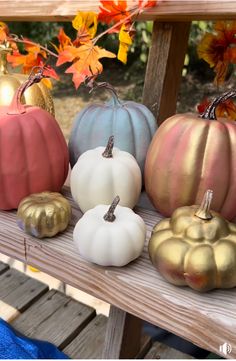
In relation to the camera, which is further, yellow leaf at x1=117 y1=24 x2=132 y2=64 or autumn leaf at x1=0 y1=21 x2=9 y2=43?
autumn leaf at x1=0 y1=21 x2=9 y2=43

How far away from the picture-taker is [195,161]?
567 mm

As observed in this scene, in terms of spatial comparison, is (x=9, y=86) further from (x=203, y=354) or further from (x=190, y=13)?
(x=203, y=354)

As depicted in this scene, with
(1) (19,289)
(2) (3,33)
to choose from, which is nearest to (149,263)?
(2) (3,33)

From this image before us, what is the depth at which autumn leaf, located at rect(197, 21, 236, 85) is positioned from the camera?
2.54 feet

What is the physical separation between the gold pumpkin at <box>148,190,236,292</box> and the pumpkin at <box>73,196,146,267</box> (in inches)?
1.2

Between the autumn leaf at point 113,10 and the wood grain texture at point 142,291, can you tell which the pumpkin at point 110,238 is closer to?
the wood grain texture at point 142,291

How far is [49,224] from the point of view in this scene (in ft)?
1.87

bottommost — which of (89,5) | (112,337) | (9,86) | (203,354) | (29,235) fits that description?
(203,354)

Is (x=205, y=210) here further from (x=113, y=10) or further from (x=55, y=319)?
(x=55, y=319)

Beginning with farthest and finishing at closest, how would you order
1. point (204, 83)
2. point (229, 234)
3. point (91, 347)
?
point (204, 83) → point (91, 347) → point (229, 234)

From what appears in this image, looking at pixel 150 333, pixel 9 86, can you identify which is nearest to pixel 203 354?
pixel 150 333

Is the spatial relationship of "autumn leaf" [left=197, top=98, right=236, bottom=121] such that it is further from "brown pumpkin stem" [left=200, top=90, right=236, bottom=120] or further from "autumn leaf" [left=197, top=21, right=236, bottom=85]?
"brown pumpkin stem" [left=200, top=90, right=236, bottom=120]

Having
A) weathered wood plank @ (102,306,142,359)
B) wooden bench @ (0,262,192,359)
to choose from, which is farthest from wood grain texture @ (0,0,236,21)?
wooden bench @ (0,262,192,359)

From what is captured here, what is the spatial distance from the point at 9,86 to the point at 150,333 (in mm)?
822
